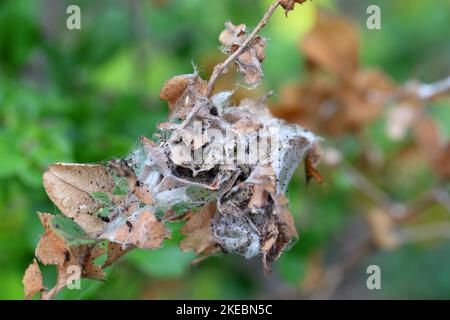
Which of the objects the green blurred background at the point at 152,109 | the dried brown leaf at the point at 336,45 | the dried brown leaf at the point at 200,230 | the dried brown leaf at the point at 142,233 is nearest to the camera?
the dried brown leaf at the point at 142,233

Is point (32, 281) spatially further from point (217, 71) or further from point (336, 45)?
point (336, 45)

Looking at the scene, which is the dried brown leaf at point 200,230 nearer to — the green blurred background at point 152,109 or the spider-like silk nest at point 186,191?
the spider-like silk nest at point 186,191

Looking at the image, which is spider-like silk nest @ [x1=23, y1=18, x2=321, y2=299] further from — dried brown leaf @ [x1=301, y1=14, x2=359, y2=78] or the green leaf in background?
dried brown leaf @ [x1=301, y1=14, x2=359, y2=78]

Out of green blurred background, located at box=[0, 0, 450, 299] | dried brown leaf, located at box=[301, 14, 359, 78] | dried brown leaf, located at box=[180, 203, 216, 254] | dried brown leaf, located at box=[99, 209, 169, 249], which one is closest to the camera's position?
dried brown leaf, located at box=[99, 209, 169, 249]

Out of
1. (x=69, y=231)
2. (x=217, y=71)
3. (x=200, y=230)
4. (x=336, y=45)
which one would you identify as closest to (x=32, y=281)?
(x=69, y=231)

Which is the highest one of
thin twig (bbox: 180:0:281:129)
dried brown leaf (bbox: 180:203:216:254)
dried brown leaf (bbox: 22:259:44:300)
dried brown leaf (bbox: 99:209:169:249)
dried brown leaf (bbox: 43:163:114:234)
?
thin twig (bbox: 180:0:281:129)

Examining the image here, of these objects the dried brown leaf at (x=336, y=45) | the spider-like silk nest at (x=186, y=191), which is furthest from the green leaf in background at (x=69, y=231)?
the dried brown leaf at (x=336, y=45)

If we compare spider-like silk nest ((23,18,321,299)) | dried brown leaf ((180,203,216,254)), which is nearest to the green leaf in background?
spider-like silk nest ((23,18,321,299))
